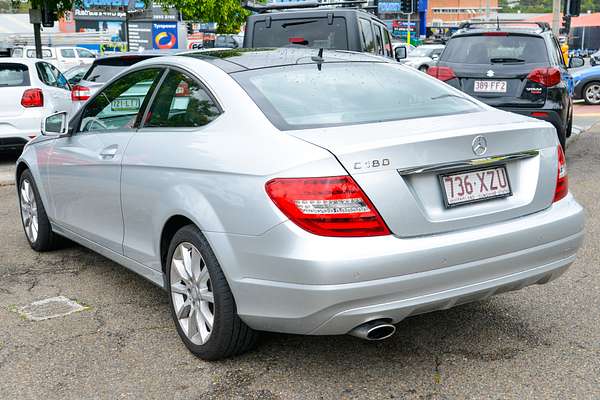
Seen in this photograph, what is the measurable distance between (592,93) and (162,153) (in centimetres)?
1724

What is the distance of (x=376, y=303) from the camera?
10.2 ft

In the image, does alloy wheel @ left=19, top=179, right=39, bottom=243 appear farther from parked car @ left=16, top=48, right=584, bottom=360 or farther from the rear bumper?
the rear bumper

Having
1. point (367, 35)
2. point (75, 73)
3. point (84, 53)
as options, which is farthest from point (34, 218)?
point (84, 53)

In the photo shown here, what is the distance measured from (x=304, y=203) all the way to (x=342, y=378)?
3.07 ft

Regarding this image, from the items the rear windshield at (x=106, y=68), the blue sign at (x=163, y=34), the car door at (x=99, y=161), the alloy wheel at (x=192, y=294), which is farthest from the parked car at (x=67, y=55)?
the alloy wheel at (x=192, y=294)

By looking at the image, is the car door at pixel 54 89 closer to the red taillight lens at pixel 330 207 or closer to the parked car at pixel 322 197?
the parked car at pixel 322 197

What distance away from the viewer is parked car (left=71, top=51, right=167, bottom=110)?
10625mm

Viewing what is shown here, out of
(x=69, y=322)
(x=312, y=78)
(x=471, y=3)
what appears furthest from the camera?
(x=471, y=3)

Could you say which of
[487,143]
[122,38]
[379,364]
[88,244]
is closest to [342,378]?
[379,364]

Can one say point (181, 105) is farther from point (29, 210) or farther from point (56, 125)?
point (29, 210)

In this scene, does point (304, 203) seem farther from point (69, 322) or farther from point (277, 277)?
point (69, 322)

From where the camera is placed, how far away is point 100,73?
10.9 meters

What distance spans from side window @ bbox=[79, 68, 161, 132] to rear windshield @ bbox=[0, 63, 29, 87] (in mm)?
6361

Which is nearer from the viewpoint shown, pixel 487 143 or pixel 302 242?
pixel 302 242
